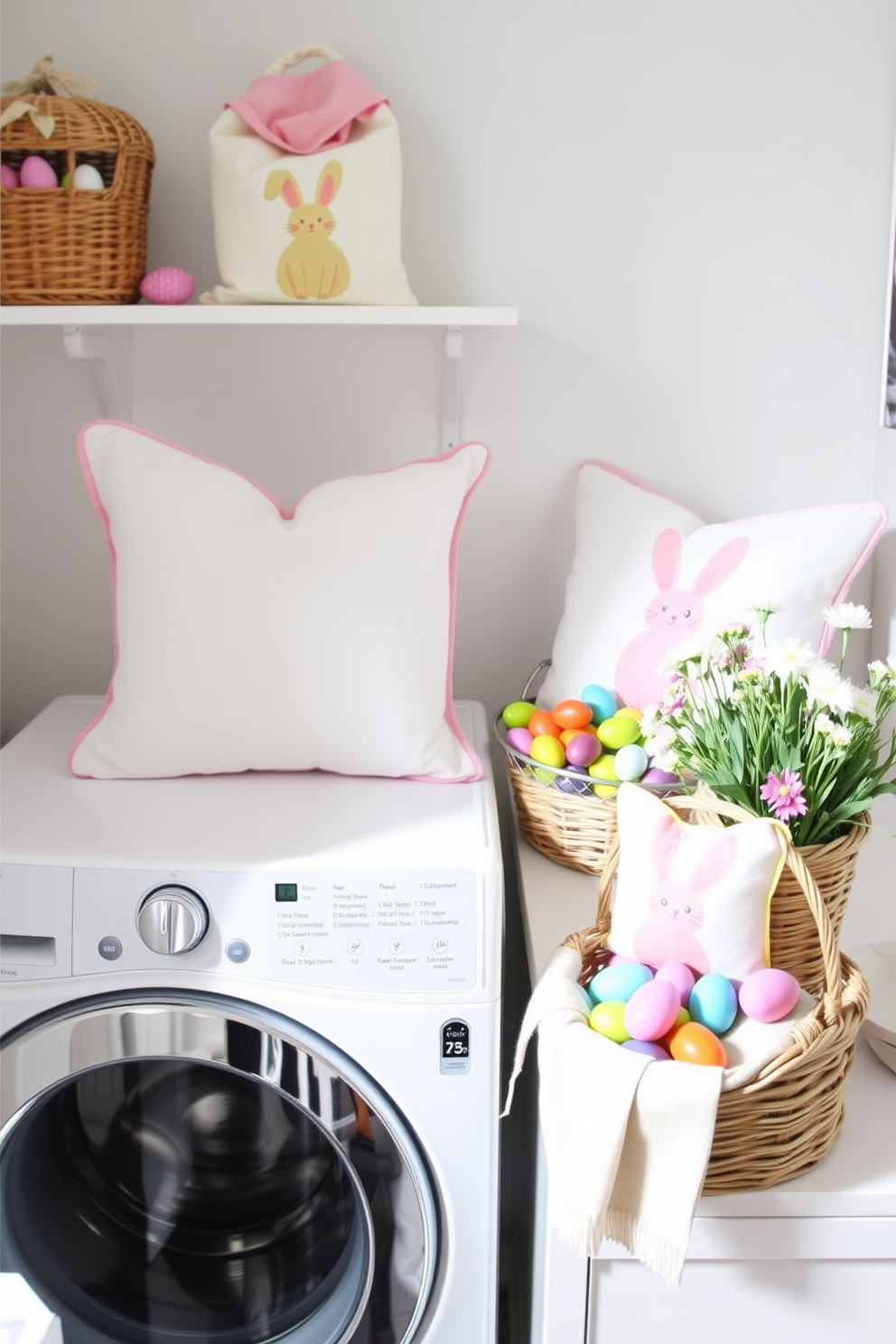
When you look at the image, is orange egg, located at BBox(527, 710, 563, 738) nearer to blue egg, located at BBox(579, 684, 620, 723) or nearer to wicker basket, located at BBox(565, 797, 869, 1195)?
blue egg, located at BBox(579, 684, 620, 723)

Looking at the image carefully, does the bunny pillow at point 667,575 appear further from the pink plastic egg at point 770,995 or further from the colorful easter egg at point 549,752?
the pink plastic egg at point 770,995

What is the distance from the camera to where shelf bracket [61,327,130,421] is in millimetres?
1520

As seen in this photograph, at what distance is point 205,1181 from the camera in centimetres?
137

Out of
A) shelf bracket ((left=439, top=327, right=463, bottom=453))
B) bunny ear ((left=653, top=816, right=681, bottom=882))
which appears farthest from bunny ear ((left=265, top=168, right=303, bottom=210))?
bunny ear ((left=653, top=816, right=681, bottom=882))

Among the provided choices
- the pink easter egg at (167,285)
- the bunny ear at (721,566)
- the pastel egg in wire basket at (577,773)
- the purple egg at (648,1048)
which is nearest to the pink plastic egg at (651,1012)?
the purple egg at (648,1048)

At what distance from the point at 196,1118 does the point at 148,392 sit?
99 centimetres

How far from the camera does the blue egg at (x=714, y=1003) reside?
101 cm

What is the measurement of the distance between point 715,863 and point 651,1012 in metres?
0.14

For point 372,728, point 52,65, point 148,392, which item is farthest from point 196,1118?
point 52,65

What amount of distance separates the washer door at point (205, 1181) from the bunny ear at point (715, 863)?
1.39ft

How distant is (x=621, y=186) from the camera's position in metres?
1.60

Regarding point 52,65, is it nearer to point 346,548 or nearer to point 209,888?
point 346,548

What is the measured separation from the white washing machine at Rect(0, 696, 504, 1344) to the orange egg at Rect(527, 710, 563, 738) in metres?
0.13

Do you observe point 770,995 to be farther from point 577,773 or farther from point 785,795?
point 577,773
